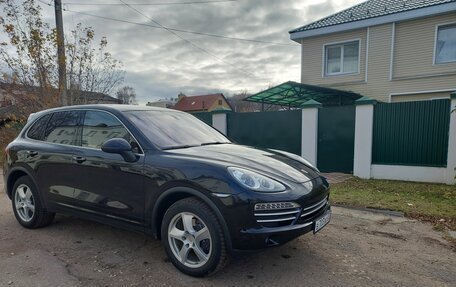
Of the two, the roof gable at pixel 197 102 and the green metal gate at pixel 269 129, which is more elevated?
the roof gable at pixel 197 102

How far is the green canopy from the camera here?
1229cm

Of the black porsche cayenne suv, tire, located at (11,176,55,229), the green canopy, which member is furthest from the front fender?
the green canopy

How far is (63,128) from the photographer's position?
4.22 meters

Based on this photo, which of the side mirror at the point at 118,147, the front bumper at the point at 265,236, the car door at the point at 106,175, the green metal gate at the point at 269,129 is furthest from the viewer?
the green metal gate at the point at 269,129

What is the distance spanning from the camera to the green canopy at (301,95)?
12289 mm

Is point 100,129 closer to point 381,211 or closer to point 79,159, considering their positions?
point 79,159

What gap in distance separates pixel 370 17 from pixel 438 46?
265 centimetres

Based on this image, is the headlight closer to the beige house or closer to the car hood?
the car hood

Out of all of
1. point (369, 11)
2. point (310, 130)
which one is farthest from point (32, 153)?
point (369, 11)

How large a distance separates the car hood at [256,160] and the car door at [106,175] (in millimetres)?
525

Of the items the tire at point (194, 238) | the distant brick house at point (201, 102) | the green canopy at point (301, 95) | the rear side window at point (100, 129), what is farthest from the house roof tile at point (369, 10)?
the distant brick house at point (201, 102)

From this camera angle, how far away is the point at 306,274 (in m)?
3.10

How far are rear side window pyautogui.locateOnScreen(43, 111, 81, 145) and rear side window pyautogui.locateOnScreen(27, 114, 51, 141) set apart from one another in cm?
10

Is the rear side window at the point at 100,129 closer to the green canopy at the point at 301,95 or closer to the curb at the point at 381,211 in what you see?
the curb at the point at 381,211
